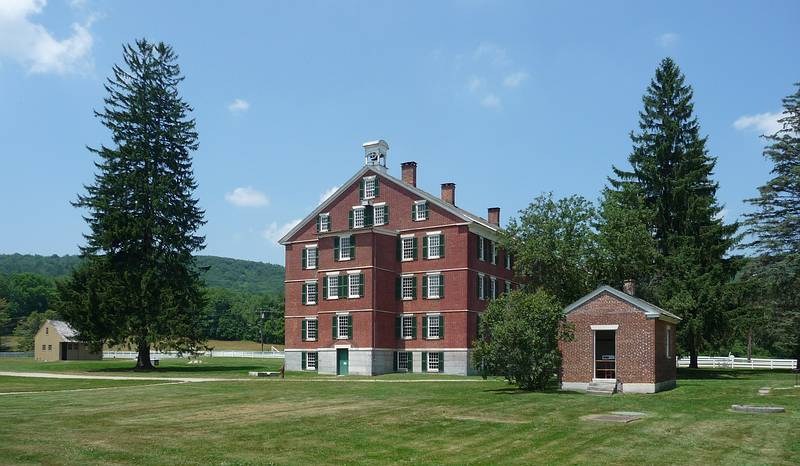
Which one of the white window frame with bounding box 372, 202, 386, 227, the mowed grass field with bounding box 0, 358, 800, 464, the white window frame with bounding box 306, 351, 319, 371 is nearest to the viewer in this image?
the mowed grass field with bounding box 0, 358, 800, 464

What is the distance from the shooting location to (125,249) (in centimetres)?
6016

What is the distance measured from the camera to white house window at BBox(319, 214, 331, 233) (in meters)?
59.6

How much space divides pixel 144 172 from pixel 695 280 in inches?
1621

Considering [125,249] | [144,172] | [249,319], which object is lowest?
[249,319]

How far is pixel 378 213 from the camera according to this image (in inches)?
2269

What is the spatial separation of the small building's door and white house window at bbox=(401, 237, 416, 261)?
2237cm

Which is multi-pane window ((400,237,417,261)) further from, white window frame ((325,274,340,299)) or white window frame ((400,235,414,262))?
white window frame ((325,274,340,299))

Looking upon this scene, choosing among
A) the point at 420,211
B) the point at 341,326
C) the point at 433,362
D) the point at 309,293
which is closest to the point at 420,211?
the point at 420,211

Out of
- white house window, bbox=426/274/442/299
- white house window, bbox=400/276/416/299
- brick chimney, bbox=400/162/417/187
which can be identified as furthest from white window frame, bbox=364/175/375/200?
white house window, bbox=426/274/442/299

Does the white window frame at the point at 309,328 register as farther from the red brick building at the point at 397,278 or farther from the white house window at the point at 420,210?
the white house window at the point at 420,210

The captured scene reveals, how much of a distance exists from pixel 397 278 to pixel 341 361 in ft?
23.8

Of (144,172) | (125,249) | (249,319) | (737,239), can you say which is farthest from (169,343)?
(249,319)

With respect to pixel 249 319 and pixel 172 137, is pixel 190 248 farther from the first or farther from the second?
pixel 249 319

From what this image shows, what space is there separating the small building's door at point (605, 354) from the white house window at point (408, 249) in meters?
22.4
